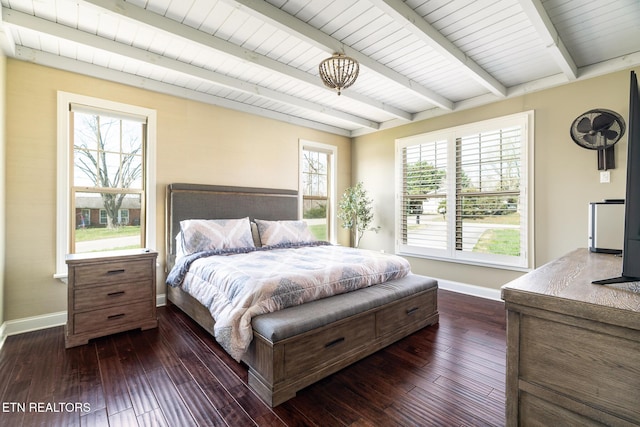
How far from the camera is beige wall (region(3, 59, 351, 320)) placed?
9.00 ft

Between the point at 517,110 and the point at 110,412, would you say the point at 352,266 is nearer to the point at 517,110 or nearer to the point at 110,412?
the point at 110,412

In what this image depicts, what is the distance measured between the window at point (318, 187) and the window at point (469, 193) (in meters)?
1.24

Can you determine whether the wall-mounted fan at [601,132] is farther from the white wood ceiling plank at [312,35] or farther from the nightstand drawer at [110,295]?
the nightstand drawer at [110,295]

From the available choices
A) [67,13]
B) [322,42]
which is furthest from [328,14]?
[67,13]

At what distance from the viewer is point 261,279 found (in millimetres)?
2139

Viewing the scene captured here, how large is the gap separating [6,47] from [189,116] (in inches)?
63.8

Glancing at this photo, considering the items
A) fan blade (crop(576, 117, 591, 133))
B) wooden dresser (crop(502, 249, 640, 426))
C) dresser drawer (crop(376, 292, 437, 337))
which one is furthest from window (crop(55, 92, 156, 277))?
fan blade (crop(576, 117, 591, 133))

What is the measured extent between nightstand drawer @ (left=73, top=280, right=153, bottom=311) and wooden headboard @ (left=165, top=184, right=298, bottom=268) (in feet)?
2.22

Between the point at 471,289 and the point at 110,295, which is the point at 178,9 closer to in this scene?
the point at 110,295

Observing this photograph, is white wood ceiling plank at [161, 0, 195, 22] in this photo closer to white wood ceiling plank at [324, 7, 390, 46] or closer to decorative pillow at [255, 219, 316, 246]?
white wood ceiling plank at [324, 7, 390, 46]

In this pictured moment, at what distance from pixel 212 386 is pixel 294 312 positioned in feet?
2.35

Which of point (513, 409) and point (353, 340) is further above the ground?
point (513, 409)

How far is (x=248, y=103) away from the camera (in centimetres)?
421

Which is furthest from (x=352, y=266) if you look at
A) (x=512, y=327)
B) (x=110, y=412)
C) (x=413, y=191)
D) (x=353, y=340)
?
(x=413, y=191)
